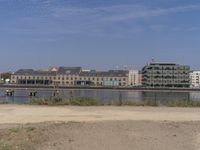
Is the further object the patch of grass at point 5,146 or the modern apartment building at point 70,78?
the modern apartment building at point 70,78

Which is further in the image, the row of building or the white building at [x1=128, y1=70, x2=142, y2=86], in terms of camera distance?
the white building at [x1=128, y1=70, x2=142, y2=86]

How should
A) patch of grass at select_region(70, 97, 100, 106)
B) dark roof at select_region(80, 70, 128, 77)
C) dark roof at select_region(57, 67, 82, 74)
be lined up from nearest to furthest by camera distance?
1. patch of grass at select_region(70, 97, 100, 106)
2. dark roof at select_region(57, 67, 82, 74)
3. dark roof at select_region(80, 70, 128, 77)

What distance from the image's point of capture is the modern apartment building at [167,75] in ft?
475

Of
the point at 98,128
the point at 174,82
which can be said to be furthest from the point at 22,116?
the point at 174,82

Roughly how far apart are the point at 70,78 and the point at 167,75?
29734 mm

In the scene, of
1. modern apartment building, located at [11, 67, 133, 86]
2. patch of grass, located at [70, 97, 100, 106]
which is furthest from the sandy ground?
modern apartment building, located at [11, 67, 133, 86]

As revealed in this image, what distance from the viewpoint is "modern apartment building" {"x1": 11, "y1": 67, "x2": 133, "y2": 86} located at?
490 ft

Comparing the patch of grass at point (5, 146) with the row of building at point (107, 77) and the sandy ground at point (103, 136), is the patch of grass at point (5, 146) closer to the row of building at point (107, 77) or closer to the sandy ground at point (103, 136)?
the sandy ground at point (103, 136)

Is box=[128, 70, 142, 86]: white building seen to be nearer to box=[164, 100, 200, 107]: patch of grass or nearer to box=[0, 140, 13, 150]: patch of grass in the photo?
box=[164, 100, 200, 107]: patch of grass

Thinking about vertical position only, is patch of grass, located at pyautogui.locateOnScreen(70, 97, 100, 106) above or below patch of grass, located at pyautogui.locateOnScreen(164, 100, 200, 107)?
above

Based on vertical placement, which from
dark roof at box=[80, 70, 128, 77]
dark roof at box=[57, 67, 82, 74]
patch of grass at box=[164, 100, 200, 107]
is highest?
dark roof at box=[57, 67, 82, 74]

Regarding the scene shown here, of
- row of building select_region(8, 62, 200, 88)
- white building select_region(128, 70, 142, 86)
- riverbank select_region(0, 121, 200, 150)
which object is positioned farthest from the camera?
white building select_region(128, 70, 142, 86)

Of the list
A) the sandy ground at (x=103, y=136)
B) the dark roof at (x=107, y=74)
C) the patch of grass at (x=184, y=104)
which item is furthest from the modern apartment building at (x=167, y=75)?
the sandy ground at (x=103, y=136)

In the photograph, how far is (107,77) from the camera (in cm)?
15750
